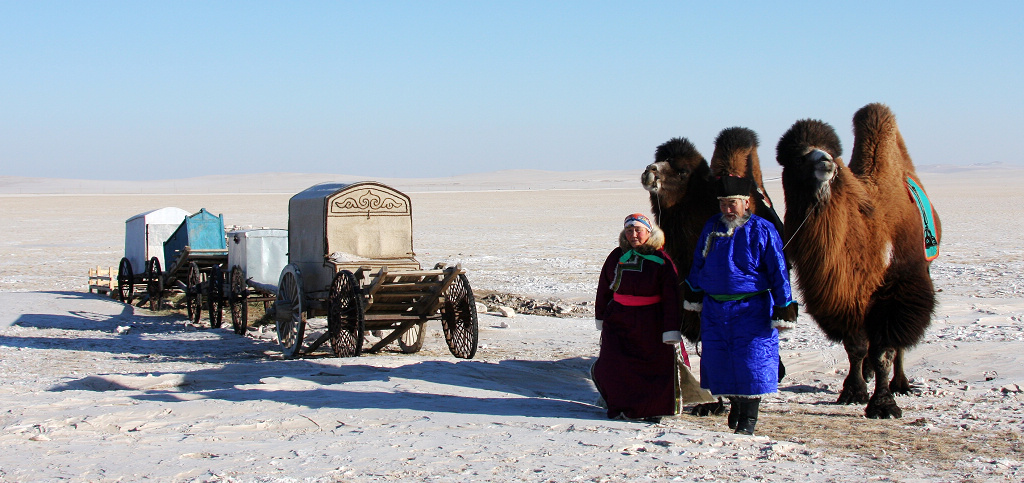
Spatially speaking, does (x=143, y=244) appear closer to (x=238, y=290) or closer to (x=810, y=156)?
(x=238, y=290)

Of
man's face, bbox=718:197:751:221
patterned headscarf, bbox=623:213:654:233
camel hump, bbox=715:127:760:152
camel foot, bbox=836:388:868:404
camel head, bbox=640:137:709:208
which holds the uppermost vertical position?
camel hump, bbox=715:127:760:152

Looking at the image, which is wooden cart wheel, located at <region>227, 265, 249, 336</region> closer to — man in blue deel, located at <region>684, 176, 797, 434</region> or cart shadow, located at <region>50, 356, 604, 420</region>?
cart shadow, located at <region>50, 356, 604, 420</region>

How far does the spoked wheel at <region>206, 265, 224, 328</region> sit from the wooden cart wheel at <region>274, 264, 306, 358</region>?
7.16 feet

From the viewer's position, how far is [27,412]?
6012 millimetres

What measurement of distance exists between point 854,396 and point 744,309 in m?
2.04

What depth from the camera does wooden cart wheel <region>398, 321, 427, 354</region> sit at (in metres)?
10.8

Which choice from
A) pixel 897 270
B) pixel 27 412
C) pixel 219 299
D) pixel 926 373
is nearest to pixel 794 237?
pixel 897 270

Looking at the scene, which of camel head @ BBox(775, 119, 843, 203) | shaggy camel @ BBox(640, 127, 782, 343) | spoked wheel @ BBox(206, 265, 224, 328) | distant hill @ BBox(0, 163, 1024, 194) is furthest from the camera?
distant hill @ BBox(0, 163, 1024, 194)

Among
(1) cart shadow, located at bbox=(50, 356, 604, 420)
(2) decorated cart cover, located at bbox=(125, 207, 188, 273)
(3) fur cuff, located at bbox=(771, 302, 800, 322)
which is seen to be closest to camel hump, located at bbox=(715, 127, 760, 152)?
(1) cart shadow, located at bbox=(50, 356, 604, 420)

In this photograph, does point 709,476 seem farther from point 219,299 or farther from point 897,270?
point 219,299

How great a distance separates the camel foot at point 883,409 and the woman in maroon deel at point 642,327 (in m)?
1.46

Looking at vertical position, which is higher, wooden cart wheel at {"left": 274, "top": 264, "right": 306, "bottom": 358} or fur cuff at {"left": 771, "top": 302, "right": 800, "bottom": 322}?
fur cuff at {"left": 771, "top": 302, "right": 800, "bottom": 322}

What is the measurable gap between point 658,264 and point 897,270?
1911 mm

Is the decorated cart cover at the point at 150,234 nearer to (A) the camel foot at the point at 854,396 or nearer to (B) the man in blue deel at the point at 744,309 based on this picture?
(A) the camel foot at the point at 854,396
